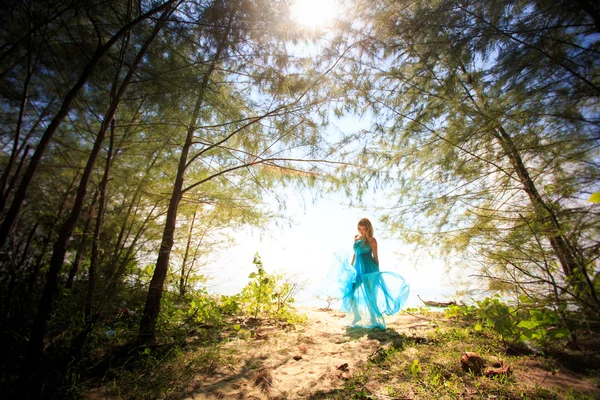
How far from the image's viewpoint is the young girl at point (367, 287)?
341 centimetres

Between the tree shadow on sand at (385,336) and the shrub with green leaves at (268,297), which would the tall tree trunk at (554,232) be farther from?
the shrub with green leaves at (268,297)

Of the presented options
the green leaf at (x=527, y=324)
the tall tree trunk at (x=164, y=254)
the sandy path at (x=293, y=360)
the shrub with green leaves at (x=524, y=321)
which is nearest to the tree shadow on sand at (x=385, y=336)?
the sandy path at (x=293, y=360)

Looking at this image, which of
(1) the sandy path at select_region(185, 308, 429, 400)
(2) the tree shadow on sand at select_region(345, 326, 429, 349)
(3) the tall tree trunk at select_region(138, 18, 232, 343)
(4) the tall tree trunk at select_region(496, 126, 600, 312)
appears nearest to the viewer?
(4) the tall tree trunk at select_region(496, 126, 600, 312)

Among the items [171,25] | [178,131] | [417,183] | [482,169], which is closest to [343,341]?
[417,183]

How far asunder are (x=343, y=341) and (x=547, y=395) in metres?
1.85

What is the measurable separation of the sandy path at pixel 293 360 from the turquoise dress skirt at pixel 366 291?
205 millimetres

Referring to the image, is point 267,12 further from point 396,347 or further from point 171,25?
point 396,347

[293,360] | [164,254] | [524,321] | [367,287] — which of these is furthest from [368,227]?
[164,254]

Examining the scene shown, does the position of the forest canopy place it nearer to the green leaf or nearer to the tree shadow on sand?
the green leaf

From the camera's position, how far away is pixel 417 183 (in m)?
3.00

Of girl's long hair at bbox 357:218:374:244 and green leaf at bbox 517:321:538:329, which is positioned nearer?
green leaf at bbox 517:321:538:329

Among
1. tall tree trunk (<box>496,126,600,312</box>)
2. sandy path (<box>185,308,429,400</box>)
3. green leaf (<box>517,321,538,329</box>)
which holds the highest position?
tall tree trunk (<box>496,126,600,312</box>)

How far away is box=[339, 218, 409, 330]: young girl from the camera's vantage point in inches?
134

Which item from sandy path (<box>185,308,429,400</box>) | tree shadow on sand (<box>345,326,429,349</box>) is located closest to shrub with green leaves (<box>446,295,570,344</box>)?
tree shadow on sand (<box>345,326,429,349</box>)
